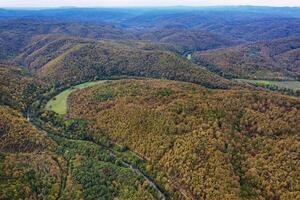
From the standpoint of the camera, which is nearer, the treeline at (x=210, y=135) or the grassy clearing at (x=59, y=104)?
the treeline at (x=210, y=135)

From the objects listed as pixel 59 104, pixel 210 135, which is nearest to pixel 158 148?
pixel 210 135

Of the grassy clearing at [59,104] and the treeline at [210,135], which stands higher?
the treeline at [210,135]

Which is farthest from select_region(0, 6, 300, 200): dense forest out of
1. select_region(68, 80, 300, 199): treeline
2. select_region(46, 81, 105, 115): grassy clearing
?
select_region(46, 81, 105, 115): grassy clearing

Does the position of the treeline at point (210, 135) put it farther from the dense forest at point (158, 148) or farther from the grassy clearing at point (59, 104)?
the grassy clearing at point (59, 104)

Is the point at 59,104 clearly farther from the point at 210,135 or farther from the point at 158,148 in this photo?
the point at 210,135

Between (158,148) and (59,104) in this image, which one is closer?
(158,148)

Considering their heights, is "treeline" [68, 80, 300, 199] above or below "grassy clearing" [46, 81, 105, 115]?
above

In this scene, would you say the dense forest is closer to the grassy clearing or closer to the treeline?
the treeline

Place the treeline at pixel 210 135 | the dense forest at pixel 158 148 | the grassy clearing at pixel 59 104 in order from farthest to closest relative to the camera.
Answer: the grassy clearing at pixel 59 104 → the dense forest at pixel 158 148 → the treeline at pixel 210 135

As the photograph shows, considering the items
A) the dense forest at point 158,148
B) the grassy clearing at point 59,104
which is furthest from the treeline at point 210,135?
the grassy clearing at point 59,104
